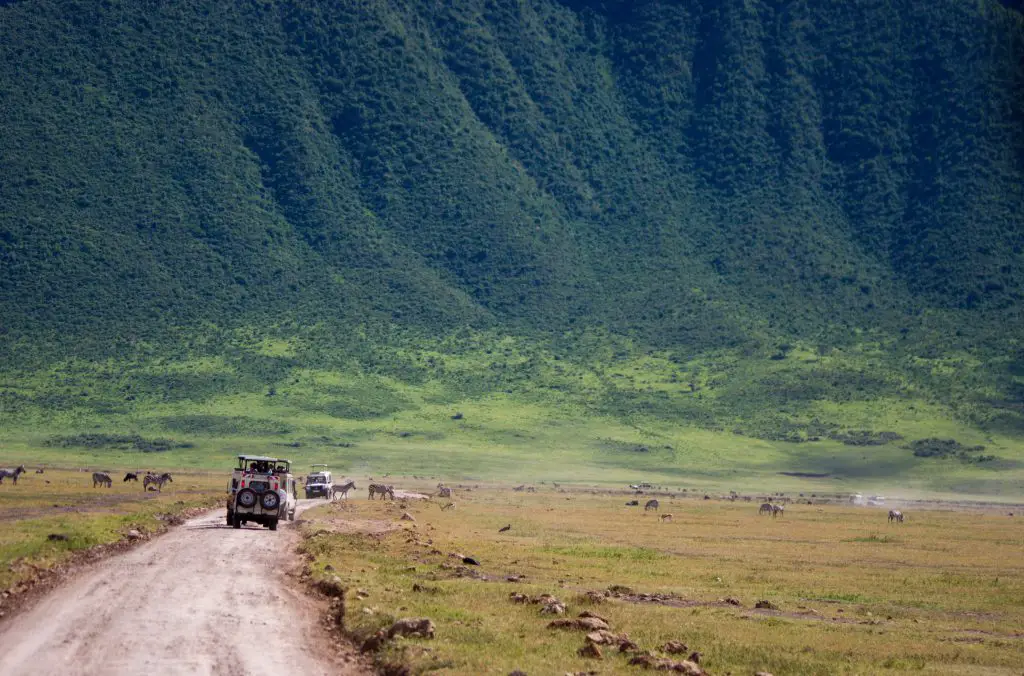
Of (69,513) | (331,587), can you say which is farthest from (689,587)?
(69,513)

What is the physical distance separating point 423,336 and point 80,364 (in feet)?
121

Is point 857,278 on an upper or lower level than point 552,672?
upper

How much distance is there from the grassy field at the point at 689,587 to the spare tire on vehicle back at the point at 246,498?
2.78 meters

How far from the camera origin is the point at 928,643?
26438mm

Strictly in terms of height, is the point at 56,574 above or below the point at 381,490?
Result: below

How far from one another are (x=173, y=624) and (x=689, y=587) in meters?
15.5

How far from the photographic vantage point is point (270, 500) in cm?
4375

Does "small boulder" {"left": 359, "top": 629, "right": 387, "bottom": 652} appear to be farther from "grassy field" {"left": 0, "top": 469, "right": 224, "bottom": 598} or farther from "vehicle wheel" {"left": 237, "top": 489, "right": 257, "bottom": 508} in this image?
"vehicle wheel" {"left": 237, "top": 489, "right": 257, "bottom": 508}

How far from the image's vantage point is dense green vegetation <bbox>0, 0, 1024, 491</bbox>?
146 m

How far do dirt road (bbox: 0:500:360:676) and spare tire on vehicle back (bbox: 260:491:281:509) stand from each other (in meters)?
10.2

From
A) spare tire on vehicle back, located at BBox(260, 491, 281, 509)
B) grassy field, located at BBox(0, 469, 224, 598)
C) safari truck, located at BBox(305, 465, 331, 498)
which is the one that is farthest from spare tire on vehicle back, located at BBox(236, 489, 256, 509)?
safari truck, located at BBox(305, 465, 331, 498)

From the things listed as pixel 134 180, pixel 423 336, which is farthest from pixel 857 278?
pixel 134 180

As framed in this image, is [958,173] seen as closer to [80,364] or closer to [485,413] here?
[485,413]

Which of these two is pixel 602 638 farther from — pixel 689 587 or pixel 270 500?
pixel 270 500
